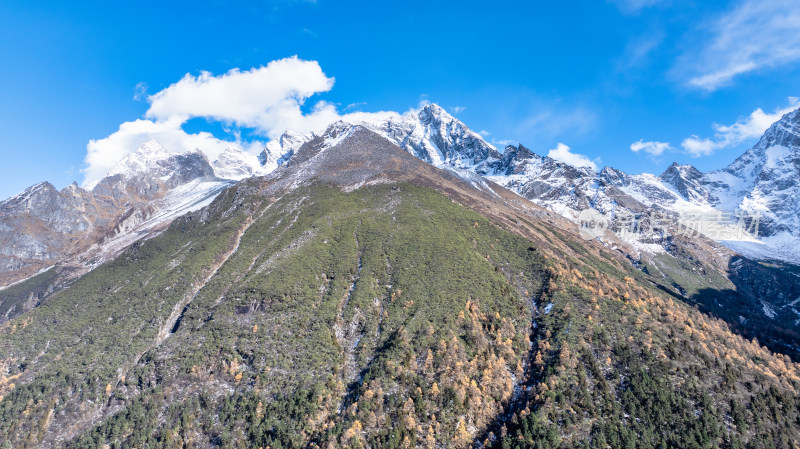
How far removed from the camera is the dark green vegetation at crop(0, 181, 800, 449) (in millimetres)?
87750

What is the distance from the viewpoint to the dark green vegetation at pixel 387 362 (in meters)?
87.8

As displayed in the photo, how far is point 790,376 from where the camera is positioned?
96875mm

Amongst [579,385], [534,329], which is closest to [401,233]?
[534,329]

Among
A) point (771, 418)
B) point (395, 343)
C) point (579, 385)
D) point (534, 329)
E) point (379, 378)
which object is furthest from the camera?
point (534, 329)

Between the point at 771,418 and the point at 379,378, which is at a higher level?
the point at 771,418

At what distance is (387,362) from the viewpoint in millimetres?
104000

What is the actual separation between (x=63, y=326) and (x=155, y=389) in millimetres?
67304

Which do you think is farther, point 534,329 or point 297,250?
point 297,250

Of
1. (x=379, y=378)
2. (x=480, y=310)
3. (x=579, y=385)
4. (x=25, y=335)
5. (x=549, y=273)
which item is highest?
(x=549, y=273)

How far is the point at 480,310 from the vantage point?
123062 mm

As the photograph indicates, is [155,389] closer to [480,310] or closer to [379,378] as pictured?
[379,378]

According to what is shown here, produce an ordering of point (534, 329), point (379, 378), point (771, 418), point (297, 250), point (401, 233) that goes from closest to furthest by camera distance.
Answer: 1. point (771, 418)
2. point (379, 378)
3. point (534, 329)
4. point (297, 250)
5. point (401, 233)

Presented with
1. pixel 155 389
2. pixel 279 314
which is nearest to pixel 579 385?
pixel 279 314

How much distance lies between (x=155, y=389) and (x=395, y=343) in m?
63.2
